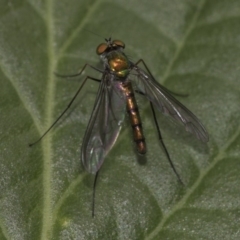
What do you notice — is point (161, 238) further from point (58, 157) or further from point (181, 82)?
point (181, 82)

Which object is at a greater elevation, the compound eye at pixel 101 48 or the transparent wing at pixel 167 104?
the compound eye at pixel 101 48

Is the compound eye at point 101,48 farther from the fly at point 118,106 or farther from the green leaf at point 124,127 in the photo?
the green leaf at point 124,127

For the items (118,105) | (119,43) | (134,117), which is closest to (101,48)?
(119,43)

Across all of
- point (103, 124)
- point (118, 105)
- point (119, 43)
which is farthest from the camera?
point (119, 43)

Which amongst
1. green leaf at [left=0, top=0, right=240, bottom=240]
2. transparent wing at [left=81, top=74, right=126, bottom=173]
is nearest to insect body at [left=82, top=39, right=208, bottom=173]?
transparent wing at [left=81, top=74, right=126, bottom=173]

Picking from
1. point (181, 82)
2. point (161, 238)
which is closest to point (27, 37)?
point (181, 82)

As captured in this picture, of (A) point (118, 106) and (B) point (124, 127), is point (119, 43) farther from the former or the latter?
(B) point (124, 127)

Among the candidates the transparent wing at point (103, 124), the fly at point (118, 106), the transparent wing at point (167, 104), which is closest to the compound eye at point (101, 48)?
the fly at point (118, 106)

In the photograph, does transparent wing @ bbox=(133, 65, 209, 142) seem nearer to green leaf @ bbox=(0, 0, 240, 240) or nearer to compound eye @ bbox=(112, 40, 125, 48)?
green leaf @ bbox=(0, 0, 240, 240)
